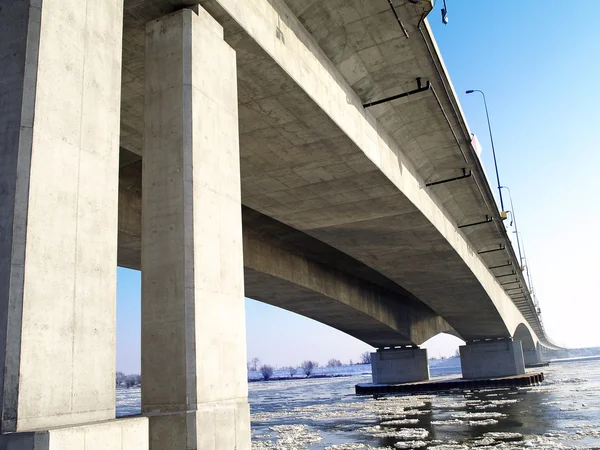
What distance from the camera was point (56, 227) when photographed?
5812 millimetres

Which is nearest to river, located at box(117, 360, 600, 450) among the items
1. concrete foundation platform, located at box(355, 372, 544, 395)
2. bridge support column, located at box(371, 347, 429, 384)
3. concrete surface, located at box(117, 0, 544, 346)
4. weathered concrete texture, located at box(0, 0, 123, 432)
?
concrete surface, located at box(117, 0, 544, 346)

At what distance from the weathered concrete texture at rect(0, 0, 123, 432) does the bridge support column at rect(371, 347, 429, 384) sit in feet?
166

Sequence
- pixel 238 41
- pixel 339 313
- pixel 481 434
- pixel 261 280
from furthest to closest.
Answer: pixel 339 313, pixel 261 280, pixel 481 434, pixel 238 41

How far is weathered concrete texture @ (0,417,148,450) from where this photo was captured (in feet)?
16.4

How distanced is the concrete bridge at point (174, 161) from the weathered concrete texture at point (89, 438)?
0.02 meters

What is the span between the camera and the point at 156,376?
7.70m

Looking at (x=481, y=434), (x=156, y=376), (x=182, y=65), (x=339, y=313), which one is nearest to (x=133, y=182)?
(x=182, y=65)

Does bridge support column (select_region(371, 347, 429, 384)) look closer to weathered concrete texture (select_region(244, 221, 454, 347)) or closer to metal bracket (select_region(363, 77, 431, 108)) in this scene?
weathered concrete texture (select_region(244, 221, 454, 347))

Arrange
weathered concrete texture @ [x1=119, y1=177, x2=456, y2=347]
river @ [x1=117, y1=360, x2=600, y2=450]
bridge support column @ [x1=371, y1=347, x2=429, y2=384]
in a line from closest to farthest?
1. river @ [x1=117, y1=360, x2=600, y2=450]
2. weathered concrete texture @ [x1=119, y1=177, x2=456, y2=347]
3. bridge support column @ [x1=371, y1=347, x2=429, y2=384]

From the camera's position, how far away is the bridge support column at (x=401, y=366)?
2120 inches

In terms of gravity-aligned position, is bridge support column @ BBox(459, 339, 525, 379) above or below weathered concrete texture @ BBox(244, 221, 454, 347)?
below

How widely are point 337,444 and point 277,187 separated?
26.8 ft

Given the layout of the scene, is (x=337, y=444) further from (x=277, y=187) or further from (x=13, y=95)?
(x=13, y=95)

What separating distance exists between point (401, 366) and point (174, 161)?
49790 mm
